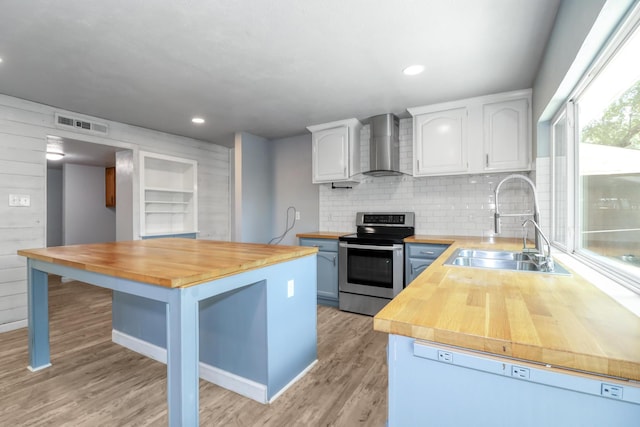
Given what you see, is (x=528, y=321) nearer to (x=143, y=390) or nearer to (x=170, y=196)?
(x=143, y=390)

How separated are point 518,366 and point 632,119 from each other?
3.99 ft

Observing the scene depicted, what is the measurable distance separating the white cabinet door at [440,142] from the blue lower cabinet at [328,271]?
1309 millimetres

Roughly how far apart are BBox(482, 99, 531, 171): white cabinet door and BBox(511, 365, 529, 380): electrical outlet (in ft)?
8.75

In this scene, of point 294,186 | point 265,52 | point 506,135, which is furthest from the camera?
point 294,186

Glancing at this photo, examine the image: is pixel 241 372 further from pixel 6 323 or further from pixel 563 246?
pixel 6 323

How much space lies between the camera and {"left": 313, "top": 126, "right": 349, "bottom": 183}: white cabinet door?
3807 millimetres

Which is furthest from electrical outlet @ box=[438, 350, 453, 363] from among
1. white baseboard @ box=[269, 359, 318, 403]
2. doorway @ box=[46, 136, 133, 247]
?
doorway @ box=[46, 136, 133, 247]

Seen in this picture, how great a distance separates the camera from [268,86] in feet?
9.25

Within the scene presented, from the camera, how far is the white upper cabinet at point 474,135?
2850 millimetres

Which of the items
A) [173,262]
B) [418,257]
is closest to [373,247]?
[418,257]

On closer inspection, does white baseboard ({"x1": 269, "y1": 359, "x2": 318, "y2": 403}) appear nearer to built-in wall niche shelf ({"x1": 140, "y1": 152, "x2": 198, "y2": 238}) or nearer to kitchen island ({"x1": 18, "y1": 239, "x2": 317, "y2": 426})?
kitchen island ({"x1": 18, "y1": 239, "x2": 317, "y2": 426})

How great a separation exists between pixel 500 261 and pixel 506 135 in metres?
1.63

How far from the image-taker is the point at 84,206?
6.14m

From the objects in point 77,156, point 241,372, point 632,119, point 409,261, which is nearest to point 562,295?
point 632,119
